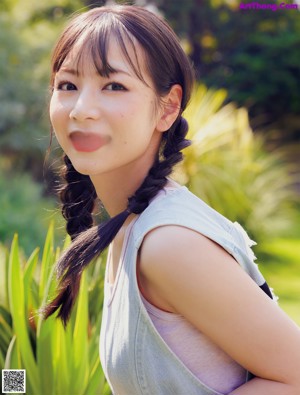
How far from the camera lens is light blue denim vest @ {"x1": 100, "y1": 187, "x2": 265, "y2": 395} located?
140cm

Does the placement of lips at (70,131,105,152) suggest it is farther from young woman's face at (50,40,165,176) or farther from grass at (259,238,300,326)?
grass at (259,238,300,326)

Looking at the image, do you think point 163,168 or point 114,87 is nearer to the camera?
point 114,87

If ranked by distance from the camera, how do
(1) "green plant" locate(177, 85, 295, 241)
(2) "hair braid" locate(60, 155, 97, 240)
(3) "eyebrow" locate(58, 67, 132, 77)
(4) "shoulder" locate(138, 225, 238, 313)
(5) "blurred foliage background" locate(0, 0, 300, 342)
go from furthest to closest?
(1) "green plant" locate(177, 85, 295, 241) → (5) "blurred foliage background" locate(0, 0, 300, 342) → (2) "hair braid" locate(60, 155, 97, 240) → (3) "eyebrow" locate(58, 67, 132, 77) → (4) "shoulder" locate(138, 225, 238, 313)

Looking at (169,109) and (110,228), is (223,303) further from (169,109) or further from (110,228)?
(169,109)

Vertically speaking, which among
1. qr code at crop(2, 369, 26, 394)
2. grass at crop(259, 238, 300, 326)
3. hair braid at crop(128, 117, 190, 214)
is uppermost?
hair braid at crop(128, 117, 190, 214)

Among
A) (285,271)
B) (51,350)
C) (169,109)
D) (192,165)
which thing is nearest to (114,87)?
(169,109)

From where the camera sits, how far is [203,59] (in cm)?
2145

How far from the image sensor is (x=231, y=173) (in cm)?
858

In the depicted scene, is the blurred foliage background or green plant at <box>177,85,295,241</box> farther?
green plant at <box>177,85,295,241</box>

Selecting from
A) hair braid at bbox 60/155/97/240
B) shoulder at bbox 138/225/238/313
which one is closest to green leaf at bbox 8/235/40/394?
hair braid at bbox 60/155/97/240

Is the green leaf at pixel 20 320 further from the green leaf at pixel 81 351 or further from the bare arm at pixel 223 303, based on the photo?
the bare arm at pixel 223 303

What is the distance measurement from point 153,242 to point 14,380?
144 centimetres

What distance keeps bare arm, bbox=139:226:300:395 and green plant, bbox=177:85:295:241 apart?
6.16 meters

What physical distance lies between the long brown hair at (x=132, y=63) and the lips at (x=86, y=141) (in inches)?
5.1
